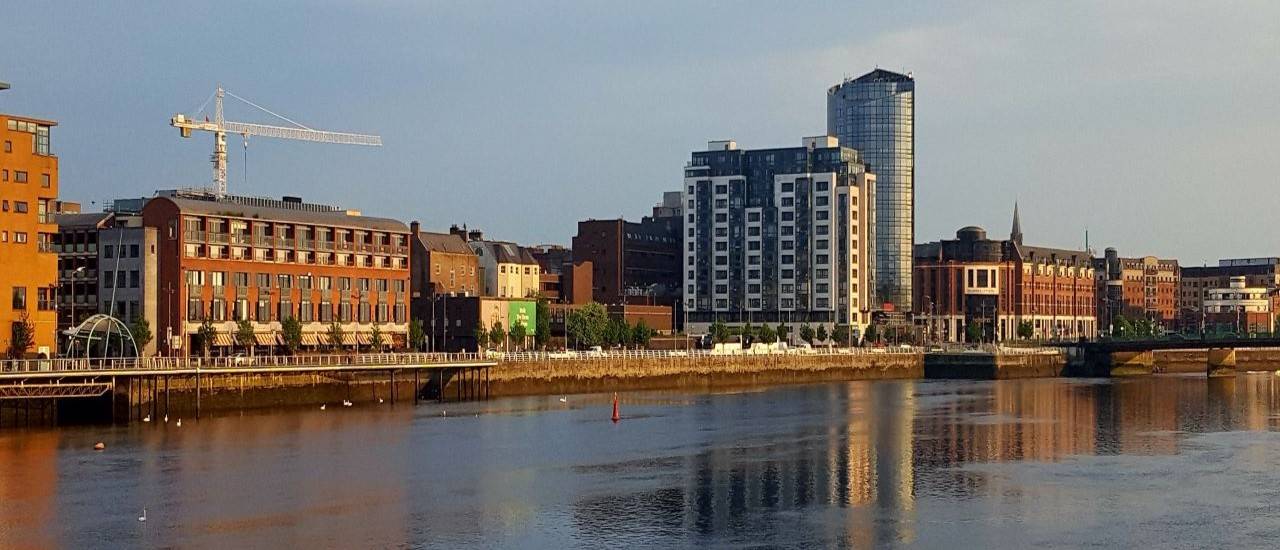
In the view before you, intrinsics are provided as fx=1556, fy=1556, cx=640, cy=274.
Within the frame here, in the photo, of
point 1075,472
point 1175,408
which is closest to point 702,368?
point 1175,408

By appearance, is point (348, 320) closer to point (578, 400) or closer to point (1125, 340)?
point (578, 400)

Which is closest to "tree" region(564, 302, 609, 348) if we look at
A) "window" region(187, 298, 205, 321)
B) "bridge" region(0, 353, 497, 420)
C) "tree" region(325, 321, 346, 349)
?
"tree" region(325, 321, 346, 349)

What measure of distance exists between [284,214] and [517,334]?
126ft

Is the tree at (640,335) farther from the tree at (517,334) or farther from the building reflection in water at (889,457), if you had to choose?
the building reflection in water at (889,457)

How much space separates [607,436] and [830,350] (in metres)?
99.6

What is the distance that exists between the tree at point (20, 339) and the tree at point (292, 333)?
3072 cm

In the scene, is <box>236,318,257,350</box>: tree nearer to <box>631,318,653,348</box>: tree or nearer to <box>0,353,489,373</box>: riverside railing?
<box>0,353,489,373</box>: riverside railing

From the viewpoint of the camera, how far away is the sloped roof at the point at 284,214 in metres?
131

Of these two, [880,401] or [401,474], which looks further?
[880,401]

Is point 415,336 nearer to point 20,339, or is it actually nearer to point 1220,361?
point 20,339

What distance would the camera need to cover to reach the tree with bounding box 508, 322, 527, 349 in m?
171

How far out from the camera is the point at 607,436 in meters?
94.8

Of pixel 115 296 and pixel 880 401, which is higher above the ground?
pixel 115 296

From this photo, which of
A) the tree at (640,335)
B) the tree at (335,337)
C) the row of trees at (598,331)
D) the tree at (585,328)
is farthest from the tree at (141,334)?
the tree at (640,335)
